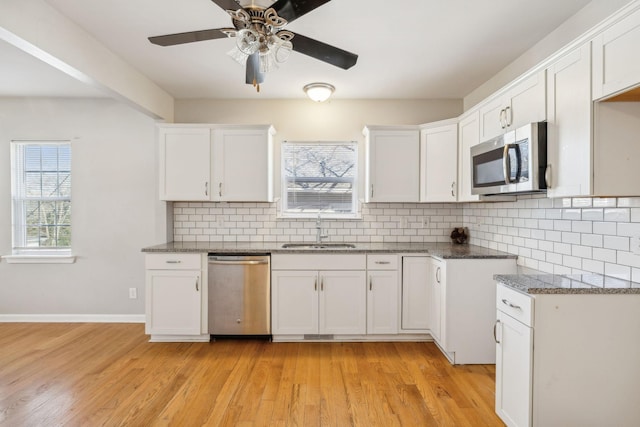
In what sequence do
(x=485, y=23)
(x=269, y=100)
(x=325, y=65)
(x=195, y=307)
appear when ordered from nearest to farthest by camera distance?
1. (x=485, y=23)
2. (x=325, y=65)
3. (x=195, y=307)
4. (x=269, y=100)

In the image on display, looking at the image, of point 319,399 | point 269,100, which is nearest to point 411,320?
point 319,399

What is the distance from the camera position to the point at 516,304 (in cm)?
183

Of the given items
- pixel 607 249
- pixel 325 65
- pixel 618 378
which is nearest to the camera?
pixel 618 378

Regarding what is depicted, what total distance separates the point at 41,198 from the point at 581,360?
512 cm

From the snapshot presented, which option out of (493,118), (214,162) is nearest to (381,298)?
(493,118)

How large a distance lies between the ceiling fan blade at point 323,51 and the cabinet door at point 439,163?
62.9 inches

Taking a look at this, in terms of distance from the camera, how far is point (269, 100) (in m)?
3.81

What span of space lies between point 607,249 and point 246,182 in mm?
2904

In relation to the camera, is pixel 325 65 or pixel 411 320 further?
pixel 411 320

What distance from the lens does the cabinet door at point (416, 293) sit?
3205mm

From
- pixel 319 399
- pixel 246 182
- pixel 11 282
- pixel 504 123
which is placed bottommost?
pixel 319 399

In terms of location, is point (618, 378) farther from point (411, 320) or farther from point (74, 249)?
point (74, 249)

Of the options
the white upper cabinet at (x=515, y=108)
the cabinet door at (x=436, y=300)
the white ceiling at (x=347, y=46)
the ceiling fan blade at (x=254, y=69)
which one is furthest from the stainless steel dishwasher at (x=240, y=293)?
the white upper cabinet at (x=515, y=108)

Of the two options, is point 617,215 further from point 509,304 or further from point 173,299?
point 173,299
